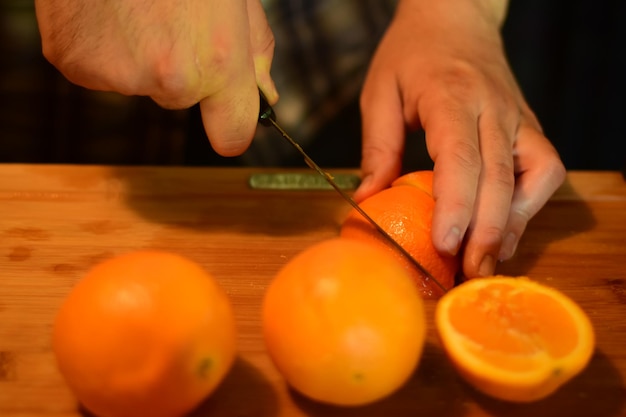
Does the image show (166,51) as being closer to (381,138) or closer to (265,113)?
(265,113)

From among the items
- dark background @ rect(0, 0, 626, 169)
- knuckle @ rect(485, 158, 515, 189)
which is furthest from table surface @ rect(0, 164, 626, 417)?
dark background @ rect(0, 0, 626, 169)

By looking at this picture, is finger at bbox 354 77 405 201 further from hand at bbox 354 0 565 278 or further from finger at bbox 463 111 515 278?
finger at bbox 463 111 515 278

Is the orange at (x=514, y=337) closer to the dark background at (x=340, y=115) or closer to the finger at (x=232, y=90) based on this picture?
the finger at (x=232, y=90)

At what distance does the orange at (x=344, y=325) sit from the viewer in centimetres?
64

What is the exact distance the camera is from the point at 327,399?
2.25 ft

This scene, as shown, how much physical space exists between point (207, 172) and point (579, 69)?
115 centimetres

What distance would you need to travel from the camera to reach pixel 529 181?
3.51ft

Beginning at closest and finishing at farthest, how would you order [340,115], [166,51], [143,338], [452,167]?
[143,338], [166,51], [452,167], [340,115]

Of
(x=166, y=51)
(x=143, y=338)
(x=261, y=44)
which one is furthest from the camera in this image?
(x=261, y=44)

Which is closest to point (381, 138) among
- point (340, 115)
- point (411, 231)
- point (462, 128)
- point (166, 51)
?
point (462, 128)

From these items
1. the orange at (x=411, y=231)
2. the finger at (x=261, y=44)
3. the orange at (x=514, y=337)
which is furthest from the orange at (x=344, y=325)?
the finger at (x=261, y=44)

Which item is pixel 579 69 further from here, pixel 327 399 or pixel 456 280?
pixel 327 399

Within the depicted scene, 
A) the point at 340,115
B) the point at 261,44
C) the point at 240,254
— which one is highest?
the point at 261,44

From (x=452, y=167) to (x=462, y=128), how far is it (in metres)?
0.09
